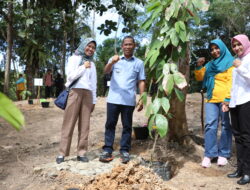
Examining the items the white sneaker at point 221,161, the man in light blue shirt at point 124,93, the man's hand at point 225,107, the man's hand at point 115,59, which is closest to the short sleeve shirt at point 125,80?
the man in light blue shirt at point 124,93

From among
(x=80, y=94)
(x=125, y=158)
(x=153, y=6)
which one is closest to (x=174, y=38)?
(x=153, y=6)

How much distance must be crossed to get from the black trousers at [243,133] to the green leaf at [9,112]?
7.47 ft

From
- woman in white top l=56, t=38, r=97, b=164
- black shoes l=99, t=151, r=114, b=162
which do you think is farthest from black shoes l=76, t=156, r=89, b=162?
black shoes l=99, t=151, r=114, b=162

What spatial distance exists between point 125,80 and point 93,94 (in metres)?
0.37

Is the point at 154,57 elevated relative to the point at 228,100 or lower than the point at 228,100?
elevated

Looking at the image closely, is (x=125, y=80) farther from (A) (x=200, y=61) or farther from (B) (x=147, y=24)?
(A) (x=200, y=61)

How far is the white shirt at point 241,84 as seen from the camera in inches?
88.3

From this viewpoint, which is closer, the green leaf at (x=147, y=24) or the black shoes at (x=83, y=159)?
the green leaf at (x=147, y=24)

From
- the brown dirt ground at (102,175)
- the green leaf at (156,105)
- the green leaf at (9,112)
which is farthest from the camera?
the green leaf at (156,105)

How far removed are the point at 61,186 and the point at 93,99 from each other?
92cm

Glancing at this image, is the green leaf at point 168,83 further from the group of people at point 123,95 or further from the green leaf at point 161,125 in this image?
the group of people at point 123,95

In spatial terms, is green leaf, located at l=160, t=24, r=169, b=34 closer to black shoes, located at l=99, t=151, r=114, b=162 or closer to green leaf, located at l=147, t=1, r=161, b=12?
green leaf, located at l=147, t=1, r=161, b=12

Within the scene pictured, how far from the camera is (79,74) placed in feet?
8.61

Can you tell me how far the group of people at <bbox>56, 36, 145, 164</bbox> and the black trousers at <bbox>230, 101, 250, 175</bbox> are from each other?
882 mm
